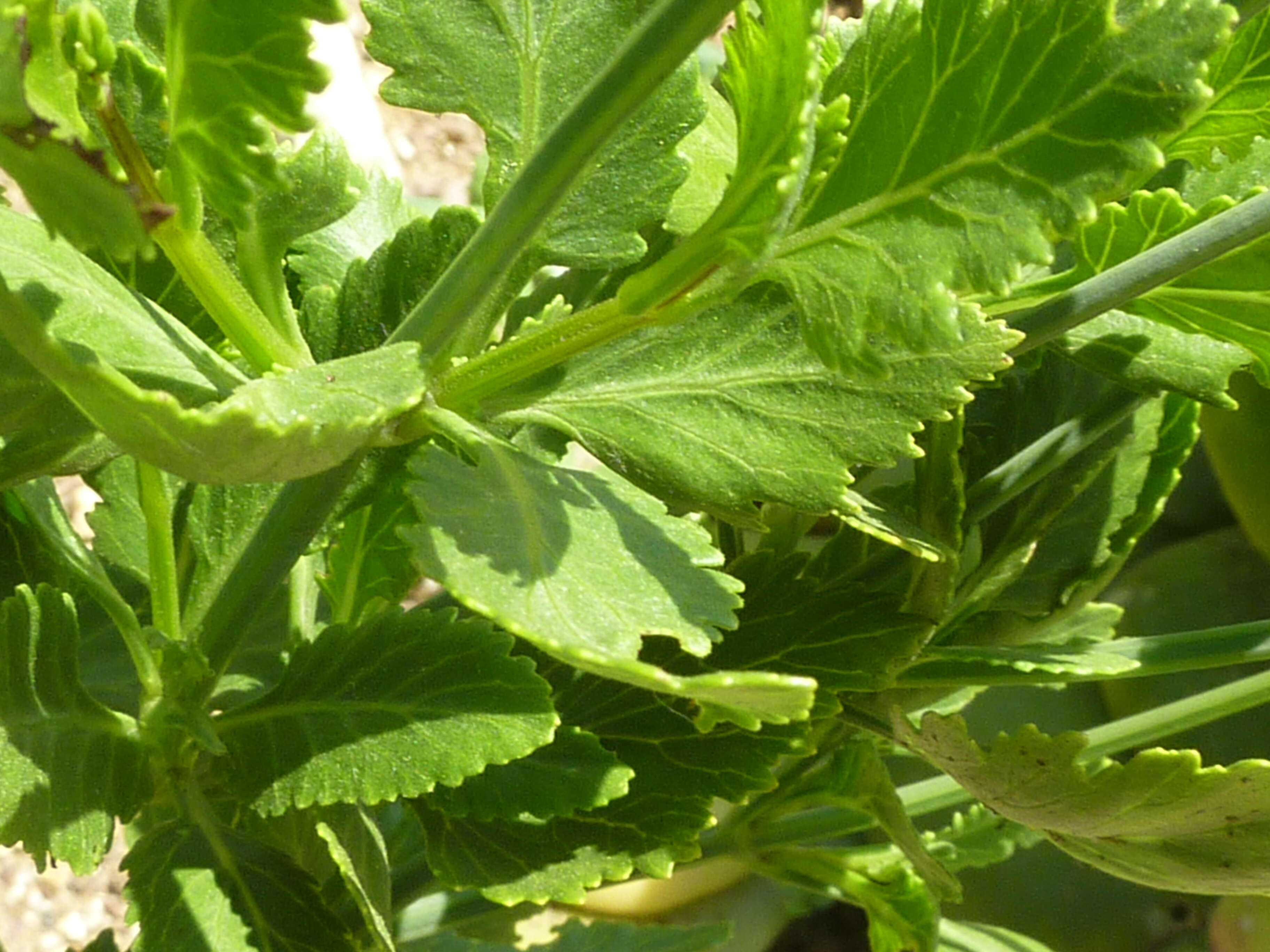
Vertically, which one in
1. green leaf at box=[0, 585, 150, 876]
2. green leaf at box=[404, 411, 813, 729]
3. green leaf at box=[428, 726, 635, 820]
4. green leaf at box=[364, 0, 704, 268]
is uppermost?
green leaf at box=[364, 0, 704, 268]

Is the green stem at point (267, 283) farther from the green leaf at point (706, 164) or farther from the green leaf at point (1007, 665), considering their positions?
the green leaf at point (1007, 665)

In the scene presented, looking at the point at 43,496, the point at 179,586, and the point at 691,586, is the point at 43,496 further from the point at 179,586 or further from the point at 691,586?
the point at 691,586

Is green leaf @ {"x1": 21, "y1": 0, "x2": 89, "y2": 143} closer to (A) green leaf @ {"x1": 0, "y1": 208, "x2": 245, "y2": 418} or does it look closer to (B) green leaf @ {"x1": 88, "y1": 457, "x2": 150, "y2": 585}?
(A) green leaf @ {"x1": 0, "y1": 208, "x2": 245, "y2": 418}

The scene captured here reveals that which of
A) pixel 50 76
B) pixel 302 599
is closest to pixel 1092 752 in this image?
pixel 302 599

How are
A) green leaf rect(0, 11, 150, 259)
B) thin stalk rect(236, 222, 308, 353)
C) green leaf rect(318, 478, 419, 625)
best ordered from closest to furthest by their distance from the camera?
1. green leaf rect(0, 11, 150, 259)
2. thin stalk rect(236, 222, 308, 353)
3. green leaf rect(318, 478, 419, 625)

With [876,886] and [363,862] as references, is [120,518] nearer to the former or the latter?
[363,862]

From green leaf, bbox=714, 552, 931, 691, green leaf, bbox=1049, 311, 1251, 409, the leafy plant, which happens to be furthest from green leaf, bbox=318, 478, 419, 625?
green leaf, bbox=1049, 311, 1251, 409

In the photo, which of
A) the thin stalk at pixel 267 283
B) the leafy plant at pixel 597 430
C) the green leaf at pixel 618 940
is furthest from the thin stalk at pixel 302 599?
the green leaf at pixel 618 940
